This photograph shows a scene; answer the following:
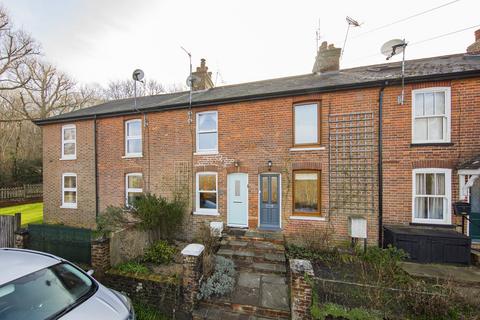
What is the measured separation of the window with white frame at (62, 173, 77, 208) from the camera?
35.7 feet

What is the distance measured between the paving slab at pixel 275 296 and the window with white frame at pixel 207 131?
5.50 metres

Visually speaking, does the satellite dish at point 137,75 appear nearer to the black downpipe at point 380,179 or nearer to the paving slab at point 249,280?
the paving slab at point 249,280

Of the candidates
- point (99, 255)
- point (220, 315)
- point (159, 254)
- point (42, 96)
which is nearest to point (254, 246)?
point (220, 315)

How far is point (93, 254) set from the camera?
5109 millimetres

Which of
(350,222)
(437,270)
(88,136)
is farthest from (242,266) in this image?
(88,136)

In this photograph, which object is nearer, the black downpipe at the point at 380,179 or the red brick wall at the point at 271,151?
the red brick wall at the point at 271,151

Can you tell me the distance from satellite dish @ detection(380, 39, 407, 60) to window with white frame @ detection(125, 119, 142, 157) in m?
11.2

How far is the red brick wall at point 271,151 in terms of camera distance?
20.9 feet

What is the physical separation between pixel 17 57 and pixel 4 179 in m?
11.5

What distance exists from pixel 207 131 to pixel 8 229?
810cm

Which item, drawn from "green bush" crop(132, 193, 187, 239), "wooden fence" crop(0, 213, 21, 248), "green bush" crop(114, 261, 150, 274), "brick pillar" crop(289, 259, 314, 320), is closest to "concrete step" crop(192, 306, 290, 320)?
"brick pillar" crop(289, 259, 314, 320)

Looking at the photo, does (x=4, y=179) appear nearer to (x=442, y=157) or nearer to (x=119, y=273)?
(x=119, y=273)

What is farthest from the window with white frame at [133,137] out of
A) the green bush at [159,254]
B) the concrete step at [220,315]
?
the concrete step at [220,315]

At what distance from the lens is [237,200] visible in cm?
817
